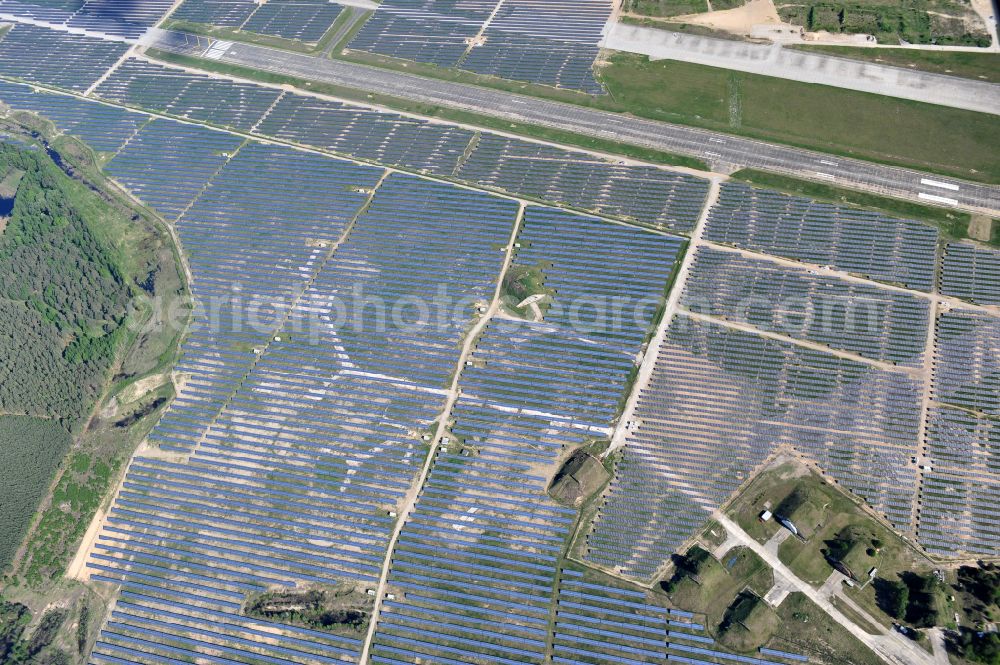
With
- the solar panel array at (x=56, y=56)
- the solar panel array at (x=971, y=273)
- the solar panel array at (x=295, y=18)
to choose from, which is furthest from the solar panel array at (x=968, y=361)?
the solar panel array at (x=56, y=56)

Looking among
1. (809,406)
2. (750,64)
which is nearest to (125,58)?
(750,64)

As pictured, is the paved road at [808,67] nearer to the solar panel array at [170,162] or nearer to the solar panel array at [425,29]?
the solar panel array at [425,29]

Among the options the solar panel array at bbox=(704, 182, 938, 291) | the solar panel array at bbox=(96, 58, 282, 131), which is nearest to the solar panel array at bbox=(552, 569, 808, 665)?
the solar panel array at bbox=(704, 182, 938, 291)

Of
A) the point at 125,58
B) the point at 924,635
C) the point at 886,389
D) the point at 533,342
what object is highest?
the point at 125,58

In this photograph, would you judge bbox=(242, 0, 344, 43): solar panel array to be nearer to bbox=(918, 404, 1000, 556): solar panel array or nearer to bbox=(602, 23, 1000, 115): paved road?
bbox=(602, 23, 1000, 115): paved road

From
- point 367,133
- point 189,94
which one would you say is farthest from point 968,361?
point 189,94

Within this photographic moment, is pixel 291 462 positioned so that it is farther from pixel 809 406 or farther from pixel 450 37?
pixel 450 37
